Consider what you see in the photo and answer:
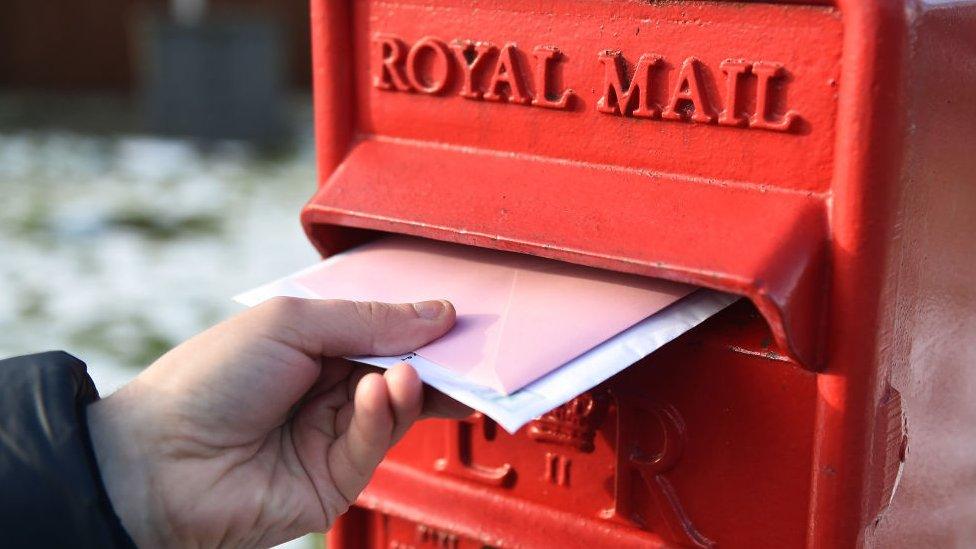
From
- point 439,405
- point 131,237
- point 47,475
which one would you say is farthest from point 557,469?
point 131,237

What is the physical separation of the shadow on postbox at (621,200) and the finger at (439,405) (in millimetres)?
139

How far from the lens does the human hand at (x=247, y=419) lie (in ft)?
4.42

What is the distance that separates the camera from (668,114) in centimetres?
132

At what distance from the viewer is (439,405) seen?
4.70 ft

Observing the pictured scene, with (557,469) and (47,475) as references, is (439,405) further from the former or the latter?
(47,475)

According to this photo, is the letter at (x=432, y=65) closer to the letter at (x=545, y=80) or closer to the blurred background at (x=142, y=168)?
the letter at (x=545, y=80)

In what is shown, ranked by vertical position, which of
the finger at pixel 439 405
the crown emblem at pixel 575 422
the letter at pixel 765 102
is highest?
the letter at pixel 765 102

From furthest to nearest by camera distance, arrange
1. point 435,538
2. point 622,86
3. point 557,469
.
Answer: point 435,538, point 557,469, point 622,86

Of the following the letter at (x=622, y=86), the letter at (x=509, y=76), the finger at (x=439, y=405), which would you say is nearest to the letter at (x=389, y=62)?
the letter at (x=509, y=76)

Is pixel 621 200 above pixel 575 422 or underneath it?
above

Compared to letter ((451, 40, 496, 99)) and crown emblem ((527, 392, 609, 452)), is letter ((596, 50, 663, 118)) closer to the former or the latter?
letter ((451, 40, 496, 99))

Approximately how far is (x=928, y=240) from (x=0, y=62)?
8.33m

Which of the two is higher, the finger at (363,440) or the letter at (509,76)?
the letter at (509,76)

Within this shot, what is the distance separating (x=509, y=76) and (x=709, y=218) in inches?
13.2
